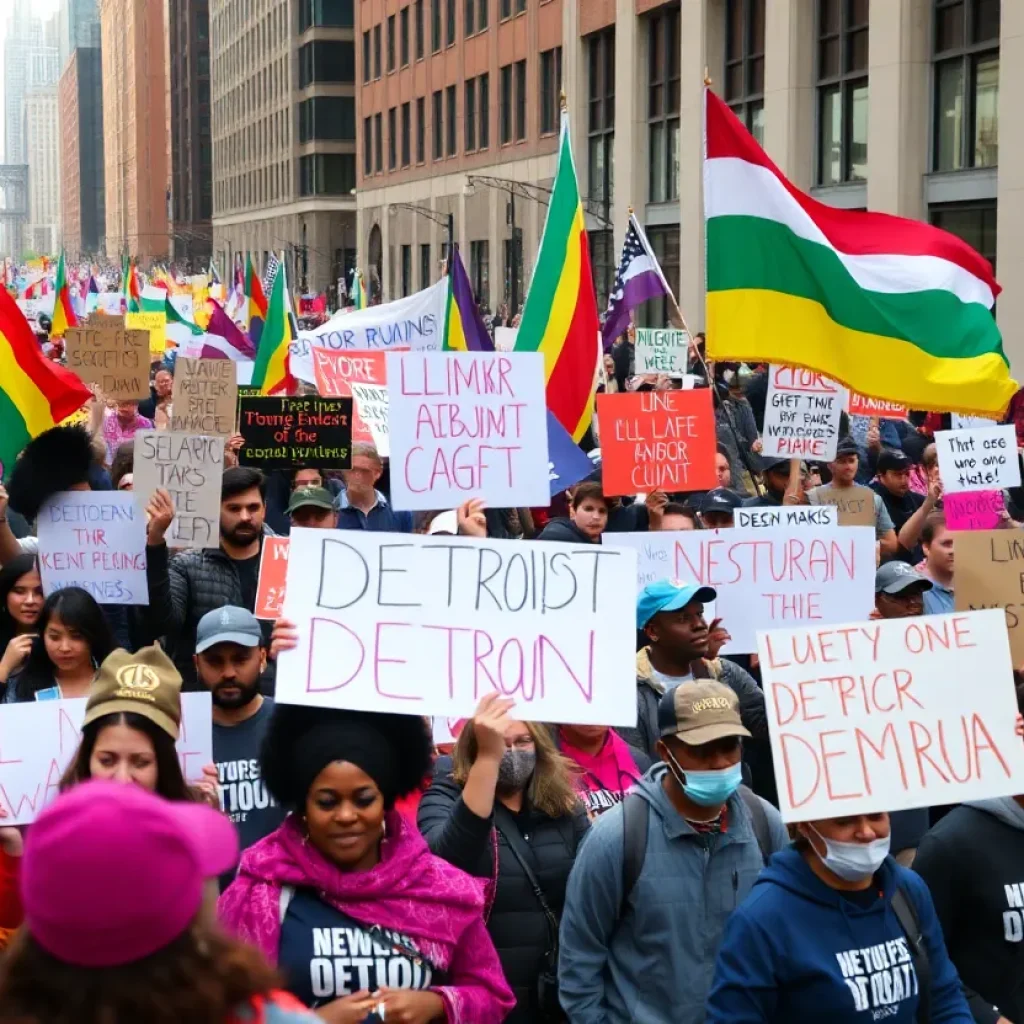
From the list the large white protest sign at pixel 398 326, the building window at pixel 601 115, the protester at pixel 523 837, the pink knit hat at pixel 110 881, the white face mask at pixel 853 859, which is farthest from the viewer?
the building window at pixel 601 115

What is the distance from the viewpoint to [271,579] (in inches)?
266

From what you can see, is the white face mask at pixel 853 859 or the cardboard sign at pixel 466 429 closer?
the white face mask at pixel 853 859

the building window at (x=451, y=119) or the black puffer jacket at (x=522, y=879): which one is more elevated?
the building window at (x=451, y=119)

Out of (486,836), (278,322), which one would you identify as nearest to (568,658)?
(486,836)

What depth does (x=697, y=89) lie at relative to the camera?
30844 mm

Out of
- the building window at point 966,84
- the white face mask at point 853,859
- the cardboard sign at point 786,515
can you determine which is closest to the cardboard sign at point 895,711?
the white face mask at point 853,859

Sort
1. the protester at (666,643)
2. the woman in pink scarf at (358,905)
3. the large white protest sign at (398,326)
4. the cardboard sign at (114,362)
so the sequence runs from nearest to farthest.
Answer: the woman in pink scarf at (358,905) → the protester at (666,643) → the cardboard sign at (114,362) → the large white protest sign at (398,326)

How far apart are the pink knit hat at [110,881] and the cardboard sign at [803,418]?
8107 mm

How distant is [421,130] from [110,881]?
5864 centimetres

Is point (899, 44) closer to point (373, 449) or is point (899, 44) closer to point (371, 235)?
point (373, 449)

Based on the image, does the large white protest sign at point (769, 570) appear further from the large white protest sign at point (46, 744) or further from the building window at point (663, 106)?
the building window at point (663, 106)

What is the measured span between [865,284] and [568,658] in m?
3.79

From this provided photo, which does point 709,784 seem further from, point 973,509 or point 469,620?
point 973,509

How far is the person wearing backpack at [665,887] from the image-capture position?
13.2 ft
